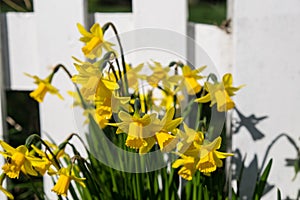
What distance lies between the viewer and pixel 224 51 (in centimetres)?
158

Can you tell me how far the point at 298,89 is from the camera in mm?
1511

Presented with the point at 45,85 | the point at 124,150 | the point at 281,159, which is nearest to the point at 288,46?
the point at 281,159

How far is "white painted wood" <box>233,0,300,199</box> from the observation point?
1477mm

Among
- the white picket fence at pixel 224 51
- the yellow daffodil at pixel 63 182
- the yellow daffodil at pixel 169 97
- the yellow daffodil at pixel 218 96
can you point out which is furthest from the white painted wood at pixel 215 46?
the yellow daffodil at pixel 63 182

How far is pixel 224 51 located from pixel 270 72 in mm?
150

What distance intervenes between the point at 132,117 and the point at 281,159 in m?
0.65

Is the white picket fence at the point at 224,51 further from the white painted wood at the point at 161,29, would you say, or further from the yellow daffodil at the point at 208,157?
the yellow daffodil at the point at 208,157

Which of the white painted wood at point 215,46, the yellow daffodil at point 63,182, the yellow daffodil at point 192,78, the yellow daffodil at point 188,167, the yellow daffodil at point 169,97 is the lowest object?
the yellow daffodil at point 63,182

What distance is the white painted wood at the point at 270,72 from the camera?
148cm

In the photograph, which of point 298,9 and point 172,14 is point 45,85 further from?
point 298,9

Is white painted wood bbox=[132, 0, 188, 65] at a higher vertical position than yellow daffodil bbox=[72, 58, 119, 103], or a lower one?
higher

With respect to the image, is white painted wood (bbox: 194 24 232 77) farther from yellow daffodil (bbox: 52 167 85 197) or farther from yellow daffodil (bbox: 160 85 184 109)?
yellow daffodil (bbox: 52 167 85 197)

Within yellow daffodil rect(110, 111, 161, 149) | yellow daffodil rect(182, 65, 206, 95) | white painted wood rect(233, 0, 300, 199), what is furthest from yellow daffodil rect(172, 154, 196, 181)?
white painted wood rect(233, 0, 300, 199)

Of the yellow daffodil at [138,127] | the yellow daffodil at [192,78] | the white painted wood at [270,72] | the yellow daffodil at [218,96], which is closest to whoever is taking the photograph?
the yellow daffodil at [138,127]
